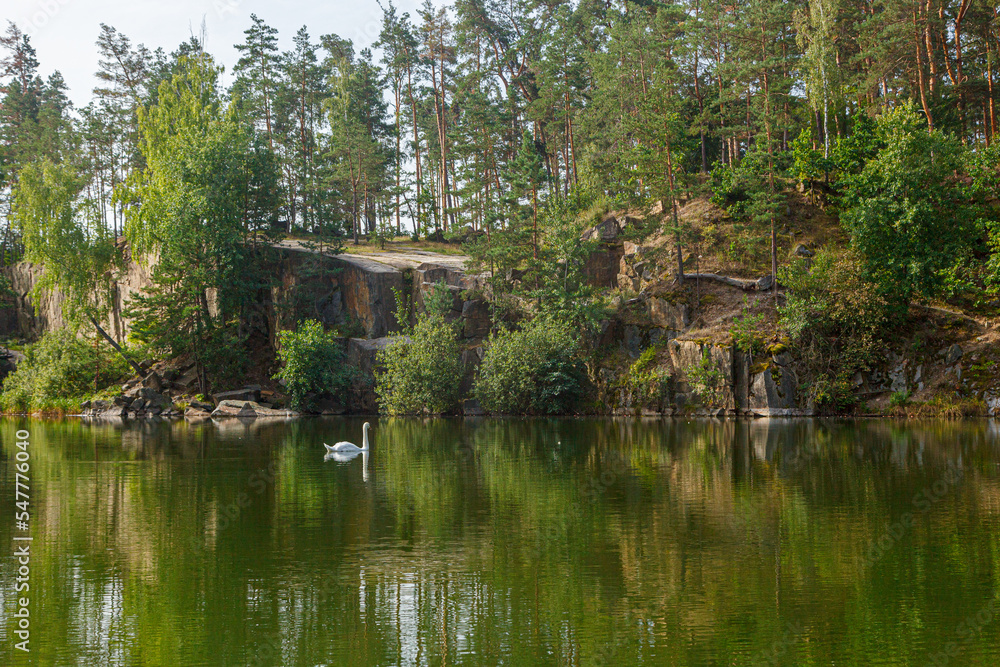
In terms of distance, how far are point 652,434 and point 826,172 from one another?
2684 centimetres

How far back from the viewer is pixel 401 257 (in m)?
63.0

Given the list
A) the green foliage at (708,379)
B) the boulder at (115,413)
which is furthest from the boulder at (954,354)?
the boulder at (115,413)

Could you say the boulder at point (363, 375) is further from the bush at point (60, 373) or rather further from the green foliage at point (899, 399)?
the green foliage at point (899, 399)

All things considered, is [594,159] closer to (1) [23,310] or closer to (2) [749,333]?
(2) [749,333]

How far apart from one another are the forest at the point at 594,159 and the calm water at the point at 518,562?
2179 centimetres

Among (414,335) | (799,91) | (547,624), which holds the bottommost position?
(547,624)

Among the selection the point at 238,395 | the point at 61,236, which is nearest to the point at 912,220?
the point at 238,395

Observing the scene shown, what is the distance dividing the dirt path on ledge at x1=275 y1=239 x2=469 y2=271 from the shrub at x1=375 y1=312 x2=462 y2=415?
756cm

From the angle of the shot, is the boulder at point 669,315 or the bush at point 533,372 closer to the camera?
the bush at point 533,372

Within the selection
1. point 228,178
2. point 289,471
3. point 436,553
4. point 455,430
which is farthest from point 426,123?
point 436,553

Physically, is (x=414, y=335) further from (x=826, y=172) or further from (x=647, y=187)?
(x=826, y=172)

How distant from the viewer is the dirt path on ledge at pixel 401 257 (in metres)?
60.0

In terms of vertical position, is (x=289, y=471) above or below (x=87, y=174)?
below

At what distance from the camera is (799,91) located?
2393 inches
